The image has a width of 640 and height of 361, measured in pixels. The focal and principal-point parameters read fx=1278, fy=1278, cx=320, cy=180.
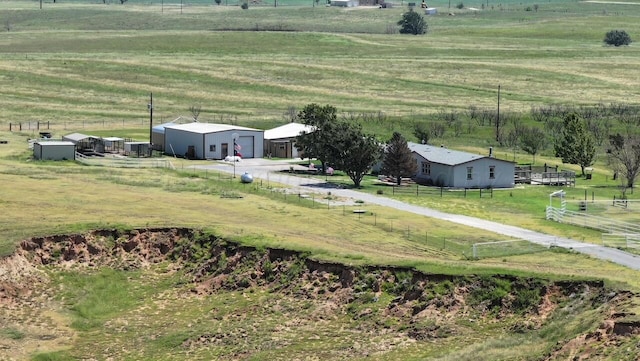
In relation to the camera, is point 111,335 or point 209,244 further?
point 209,244

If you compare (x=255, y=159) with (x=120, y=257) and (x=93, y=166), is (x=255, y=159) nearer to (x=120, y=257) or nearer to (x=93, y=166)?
(x=93, y=166)

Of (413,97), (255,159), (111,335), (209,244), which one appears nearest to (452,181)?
(255,159)

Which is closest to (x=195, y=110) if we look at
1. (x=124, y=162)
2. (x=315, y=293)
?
(x=124, y=162)

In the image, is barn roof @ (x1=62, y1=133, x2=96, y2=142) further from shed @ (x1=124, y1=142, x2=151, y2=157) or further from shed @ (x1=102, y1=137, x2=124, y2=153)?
shed @ (x1=124, y1=142, x2=151, y2=157)

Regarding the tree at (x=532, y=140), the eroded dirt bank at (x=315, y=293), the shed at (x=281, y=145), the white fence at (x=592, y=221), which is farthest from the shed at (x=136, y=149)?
the eroded dirt bank at (x=315, y=293)

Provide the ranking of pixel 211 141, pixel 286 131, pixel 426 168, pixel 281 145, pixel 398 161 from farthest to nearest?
pixel 286 131 → pixel 281 145 → pixel 211 141 → pixel 426 168 → pixel 398 161

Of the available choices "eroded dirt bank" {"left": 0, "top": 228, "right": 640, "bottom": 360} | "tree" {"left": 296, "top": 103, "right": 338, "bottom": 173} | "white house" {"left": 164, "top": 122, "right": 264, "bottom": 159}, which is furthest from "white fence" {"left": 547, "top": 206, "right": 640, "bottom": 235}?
"white house" {"left": 164, "top": 122, "right": 264, "bottom": 159}

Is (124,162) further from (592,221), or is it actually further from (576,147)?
(592,221)

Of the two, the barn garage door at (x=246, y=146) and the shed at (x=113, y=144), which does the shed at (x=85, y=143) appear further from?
the barn garage door at (x=246, y=146)
